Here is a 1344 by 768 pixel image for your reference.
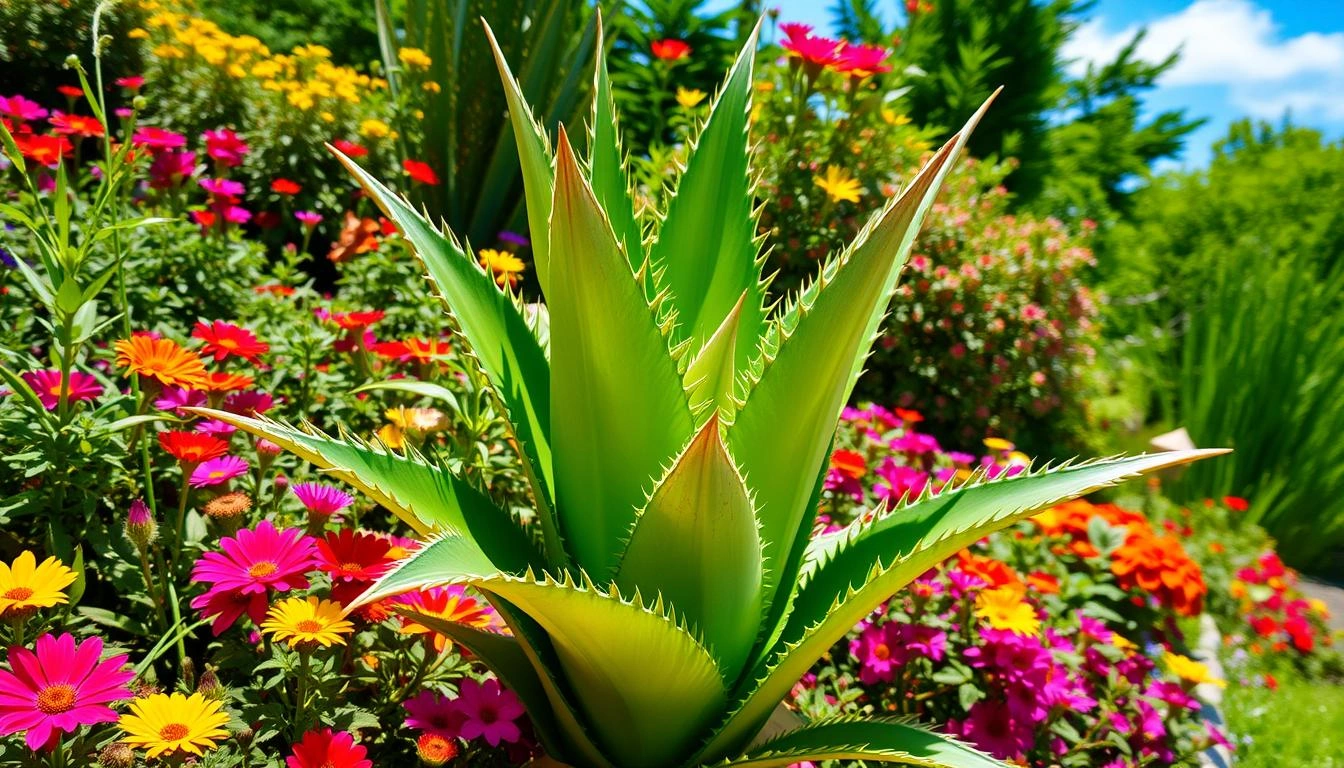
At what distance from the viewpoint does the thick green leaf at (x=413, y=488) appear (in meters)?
0.86

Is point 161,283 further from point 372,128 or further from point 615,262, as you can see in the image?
point 615,262

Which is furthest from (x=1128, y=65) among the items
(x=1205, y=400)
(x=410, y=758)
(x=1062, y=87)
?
(x=410, y=758)

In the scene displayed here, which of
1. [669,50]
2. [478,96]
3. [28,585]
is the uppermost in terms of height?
[669,50]

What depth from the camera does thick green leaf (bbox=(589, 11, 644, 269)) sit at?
4.01ft

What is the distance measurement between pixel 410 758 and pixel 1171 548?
1885mm

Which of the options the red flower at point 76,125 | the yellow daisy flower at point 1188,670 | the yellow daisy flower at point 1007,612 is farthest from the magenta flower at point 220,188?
the yellow daisy flower at point 1188,670

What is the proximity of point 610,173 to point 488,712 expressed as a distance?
762 millimetres

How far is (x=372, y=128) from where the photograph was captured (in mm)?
3229

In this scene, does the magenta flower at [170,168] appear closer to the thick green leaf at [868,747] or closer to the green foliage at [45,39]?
the green foliage at [45,39]

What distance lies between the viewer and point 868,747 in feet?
3.23

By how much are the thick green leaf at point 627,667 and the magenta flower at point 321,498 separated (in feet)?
1.34

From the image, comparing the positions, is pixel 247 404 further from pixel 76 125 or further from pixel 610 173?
pixel 76 125

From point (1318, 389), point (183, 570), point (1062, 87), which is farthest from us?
point (1062, 87)

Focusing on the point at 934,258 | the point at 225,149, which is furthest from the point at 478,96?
the point at 934,258
